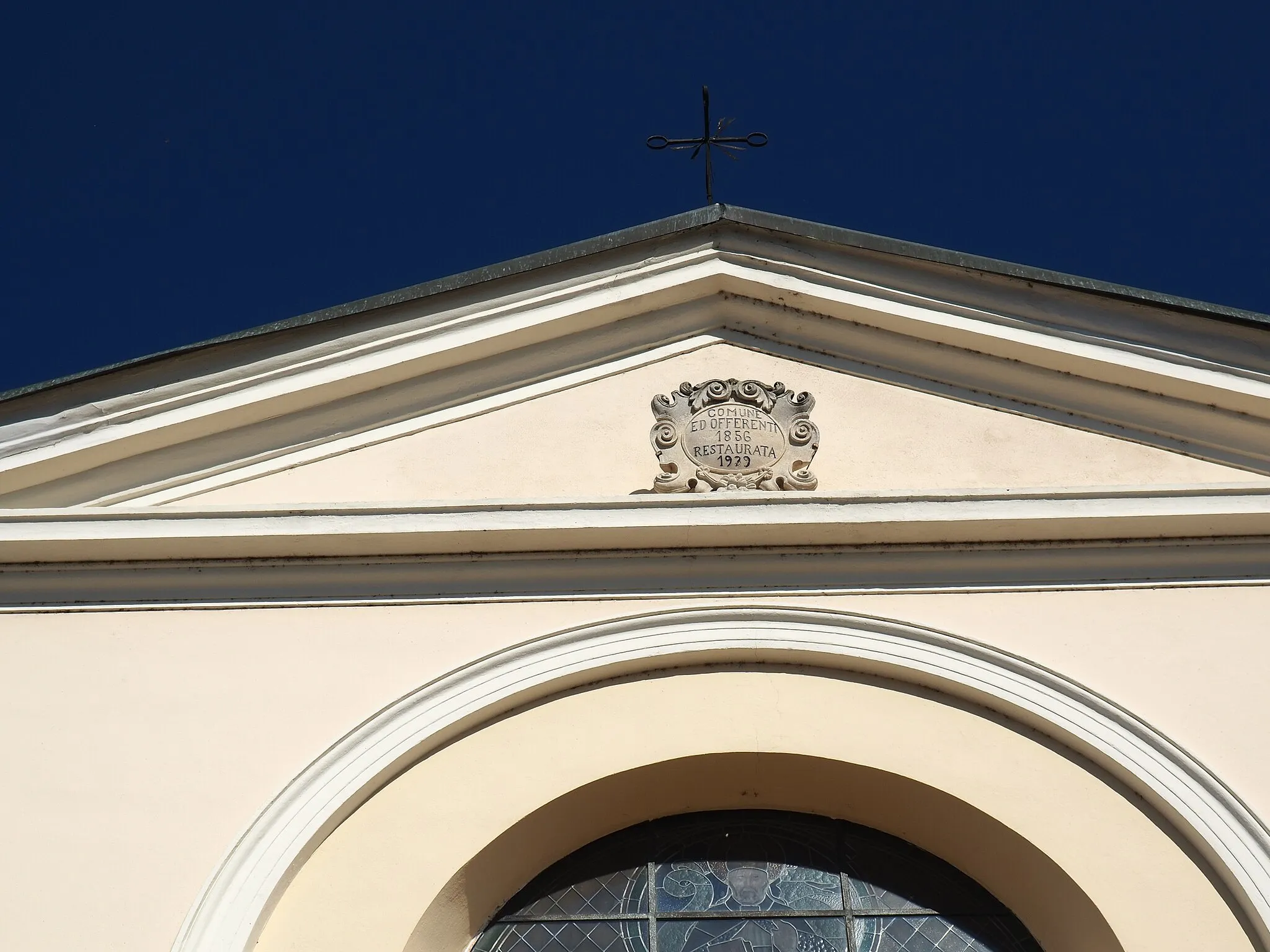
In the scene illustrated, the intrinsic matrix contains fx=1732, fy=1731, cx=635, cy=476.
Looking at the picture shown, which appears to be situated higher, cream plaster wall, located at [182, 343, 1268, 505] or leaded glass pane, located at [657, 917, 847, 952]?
cream plaster wall, located at [182, 343, 1268, 505]

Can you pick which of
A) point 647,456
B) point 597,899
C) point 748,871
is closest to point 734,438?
point 647,456

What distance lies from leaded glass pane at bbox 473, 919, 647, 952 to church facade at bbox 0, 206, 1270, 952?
0.02 meters

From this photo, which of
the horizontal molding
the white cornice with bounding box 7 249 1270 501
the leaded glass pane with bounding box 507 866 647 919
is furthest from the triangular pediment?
the leaded glass pane with bounding box 507 866 647 919

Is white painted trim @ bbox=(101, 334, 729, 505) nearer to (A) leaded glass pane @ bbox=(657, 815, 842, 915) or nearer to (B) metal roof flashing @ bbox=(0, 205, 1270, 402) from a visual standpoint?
(B) metal roof flashing @ bbox=(0, 205, 1270, 402)

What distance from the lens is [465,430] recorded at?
6840 mm

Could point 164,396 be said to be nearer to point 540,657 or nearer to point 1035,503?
point 540,657

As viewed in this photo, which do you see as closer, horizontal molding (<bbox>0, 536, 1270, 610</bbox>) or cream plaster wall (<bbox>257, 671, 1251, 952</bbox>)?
cream plaster wall (<bbox>257, 671, 1251, 952</bbox>)

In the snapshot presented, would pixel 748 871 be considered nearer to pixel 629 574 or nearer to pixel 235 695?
pixel 629 574

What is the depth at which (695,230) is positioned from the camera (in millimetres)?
7262

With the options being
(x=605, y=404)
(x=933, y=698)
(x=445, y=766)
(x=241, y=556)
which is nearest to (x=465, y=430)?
(x=605, y=404)

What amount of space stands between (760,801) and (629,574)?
3.09 feet

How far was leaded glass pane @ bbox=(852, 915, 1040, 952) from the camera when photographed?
589cm

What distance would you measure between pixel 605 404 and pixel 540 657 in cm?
125

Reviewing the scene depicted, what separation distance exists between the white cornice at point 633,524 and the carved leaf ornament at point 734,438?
15 centimetres
